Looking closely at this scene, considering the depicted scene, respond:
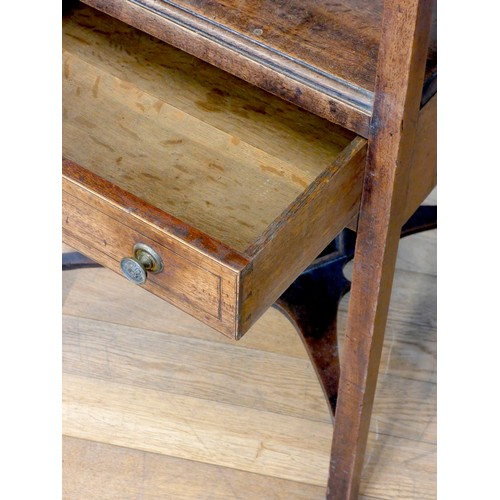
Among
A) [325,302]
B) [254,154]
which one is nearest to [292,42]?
[254,154]

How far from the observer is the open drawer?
2.28ft

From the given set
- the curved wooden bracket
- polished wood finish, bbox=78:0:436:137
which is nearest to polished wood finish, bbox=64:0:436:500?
polished wood finish, bbox=78:0:436:137

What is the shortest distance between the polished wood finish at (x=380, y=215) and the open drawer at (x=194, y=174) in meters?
0.02

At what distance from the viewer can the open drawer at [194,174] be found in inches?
27.4

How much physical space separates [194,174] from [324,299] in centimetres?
39

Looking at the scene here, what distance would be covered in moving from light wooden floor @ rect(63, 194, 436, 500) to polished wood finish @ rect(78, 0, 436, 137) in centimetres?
53

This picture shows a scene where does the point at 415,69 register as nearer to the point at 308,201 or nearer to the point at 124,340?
the point at 308,201

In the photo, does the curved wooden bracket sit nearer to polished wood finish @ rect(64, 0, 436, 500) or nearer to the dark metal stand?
the dark metal stand

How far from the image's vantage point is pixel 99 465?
44.9 inches

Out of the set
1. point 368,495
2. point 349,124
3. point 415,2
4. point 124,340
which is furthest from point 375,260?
point 124,340

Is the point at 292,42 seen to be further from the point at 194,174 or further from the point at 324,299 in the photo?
the point at 324,299

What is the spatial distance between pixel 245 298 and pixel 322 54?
0.21m

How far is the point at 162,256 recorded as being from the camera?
71cm

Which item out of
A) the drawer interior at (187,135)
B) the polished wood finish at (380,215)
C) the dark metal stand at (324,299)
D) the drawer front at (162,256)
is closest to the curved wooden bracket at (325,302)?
the dark metal stand at (324,299)
